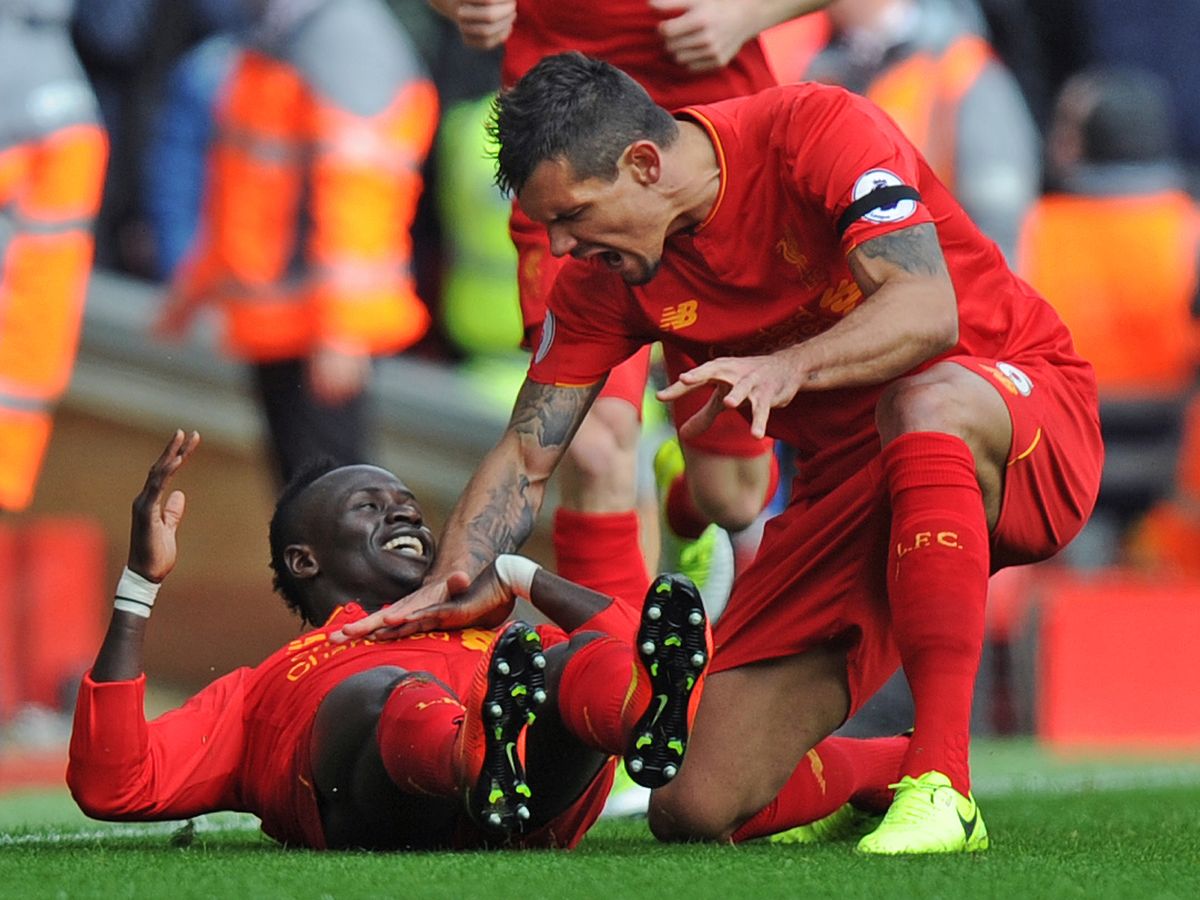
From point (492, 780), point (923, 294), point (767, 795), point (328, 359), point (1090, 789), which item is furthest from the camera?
point (328, 359)

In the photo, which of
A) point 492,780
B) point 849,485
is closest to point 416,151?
point 849,485

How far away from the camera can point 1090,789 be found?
5965mm

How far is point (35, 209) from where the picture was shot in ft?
23.3

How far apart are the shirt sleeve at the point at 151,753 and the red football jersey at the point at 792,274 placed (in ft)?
2.81

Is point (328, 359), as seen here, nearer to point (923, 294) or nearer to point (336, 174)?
point (336, 174)

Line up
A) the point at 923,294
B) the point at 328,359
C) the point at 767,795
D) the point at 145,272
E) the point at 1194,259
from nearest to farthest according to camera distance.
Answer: the point at 923,294 → the point at 767,795 → the point at 328,359 → the point at 1194,259 → the point at 145,272

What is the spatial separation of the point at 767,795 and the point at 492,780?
75 cm

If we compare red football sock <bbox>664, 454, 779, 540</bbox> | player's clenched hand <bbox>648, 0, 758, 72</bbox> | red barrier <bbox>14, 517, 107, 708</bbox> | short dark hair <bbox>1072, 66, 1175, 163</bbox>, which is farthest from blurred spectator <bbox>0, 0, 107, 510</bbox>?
short dark hair <bbox>1072, 66, 1175, 163</bbox>

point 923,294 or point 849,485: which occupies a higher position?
point 923,294

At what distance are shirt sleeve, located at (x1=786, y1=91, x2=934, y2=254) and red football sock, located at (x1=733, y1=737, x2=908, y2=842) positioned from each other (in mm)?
995

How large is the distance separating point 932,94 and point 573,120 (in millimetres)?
4377

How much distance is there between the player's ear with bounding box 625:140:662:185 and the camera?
4160 mm

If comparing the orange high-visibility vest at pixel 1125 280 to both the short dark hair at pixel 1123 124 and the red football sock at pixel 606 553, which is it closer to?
the short dark hair at pixel 1123 124

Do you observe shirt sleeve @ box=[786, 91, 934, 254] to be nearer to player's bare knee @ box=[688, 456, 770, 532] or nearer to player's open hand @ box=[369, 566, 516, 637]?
player's open hand @ box=[369, 566, 516, 637]
